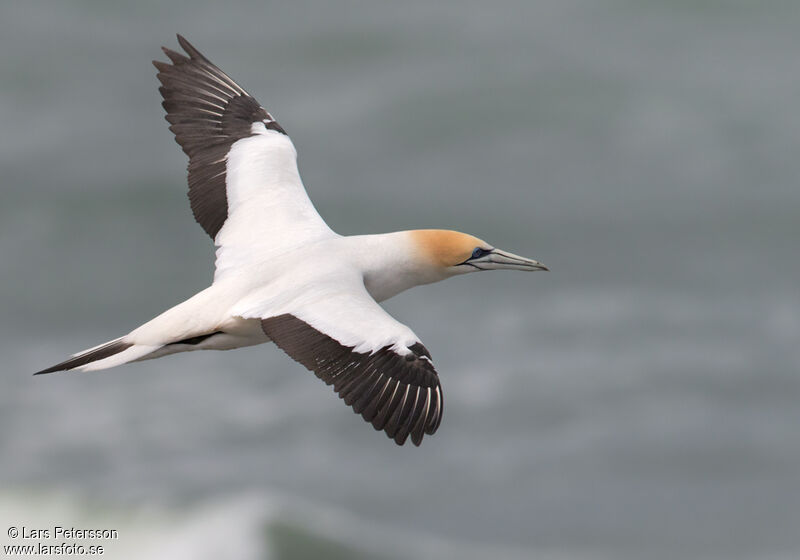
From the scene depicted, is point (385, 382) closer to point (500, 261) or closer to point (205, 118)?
point (500, 261)

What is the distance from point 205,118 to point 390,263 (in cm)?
272

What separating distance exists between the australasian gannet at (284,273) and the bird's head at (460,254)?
0.03 feet

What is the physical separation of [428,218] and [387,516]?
429 cm

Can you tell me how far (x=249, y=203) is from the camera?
11.2 m

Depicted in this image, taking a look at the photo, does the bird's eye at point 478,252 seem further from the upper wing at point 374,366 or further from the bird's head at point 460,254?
the upper wing at point 374,366

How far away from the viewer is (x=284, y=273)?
392 inches

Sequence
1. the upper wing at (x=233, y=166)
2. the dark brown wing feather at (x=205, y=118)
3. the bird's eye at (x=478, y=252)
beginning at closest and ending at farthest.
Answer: the bird's eye at (x=478, y=252) < the upper wing at (x=233, y=166) < the dark brown wing feather at (x=205, y=118)

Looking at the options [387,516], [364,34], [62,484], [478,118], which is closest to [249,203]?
[387,516]

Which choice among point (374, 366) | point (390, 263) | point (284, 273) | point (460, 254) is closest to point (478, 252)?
point (460, 254)

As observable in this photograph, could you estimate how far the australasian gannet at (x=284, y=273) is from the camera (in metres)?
9.09

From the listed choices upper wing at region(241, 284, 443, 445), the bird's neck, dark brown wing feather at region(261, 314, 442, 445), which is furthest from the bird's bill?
dark brown wing feather at region(261, 314, 442, 445)

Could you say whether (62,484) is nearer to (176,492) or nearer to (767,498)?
(176,492)

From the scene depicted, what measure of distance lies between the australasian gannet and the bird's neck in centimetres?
1

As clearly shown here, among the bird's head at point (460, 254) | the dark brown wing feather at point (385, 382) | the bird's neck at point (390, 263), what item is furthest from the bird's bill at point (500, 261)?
the dark brown wing feather at point (385, 382)
